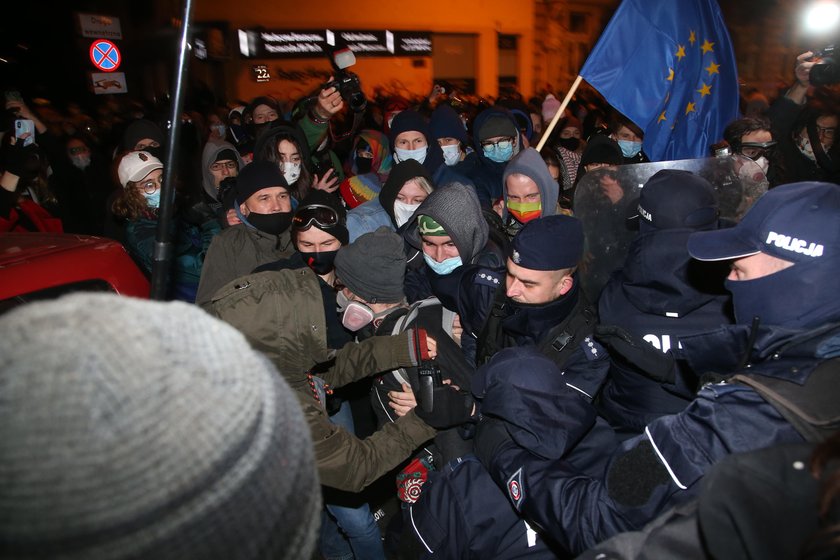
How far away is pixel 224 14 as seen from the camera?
49.2 ft

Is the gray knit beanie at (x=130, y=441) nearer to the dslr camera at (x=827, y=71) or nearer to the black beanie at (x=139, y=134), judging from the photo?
the black beanie at (x=139, y=134)

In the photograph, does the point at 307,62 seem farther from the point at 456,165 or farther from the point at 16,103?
the point at 456,165

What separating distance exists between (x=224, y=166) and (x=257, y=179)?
1684 mm

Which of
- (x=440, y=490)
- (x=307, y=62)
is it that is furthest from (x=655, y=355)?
(x=307, y=62)

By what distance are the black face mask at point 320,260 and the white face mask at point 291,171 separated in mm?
1584

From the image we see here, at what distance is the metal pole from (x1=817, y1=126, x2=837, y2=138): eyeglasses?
594 centimetres

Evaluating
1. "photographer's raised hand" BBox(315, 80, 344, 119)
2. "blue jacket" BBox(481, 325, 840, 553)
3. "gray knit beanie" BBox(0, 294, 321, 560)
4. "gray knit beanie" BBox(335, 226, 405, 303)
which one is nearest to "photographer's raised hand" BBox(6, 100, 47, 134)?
"photographer's raised hand" BBox(315, 80, 344, 119)

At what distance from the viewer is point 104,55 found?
35.4 feet

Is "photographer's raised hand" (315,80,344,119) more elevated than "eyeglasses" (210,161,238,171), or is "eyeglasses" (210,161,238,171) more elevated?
"photographer's raised hand" (315,80,344,119)

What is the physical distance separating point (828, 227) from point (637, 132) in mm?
4476

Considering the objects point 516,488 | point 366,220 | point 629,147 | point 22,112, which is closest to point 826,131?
point 629,147

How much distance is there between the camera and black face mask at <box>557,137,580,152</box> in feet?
23.8

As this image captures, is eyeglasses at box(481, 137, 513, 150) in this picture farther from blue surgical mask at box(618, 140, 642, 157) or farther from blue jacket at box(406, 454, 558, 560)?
blue jacket at box(406, 454, 558, 560)

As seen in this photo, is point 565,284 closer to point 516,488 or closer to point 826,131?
point 516,488
